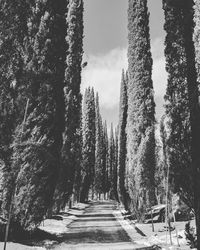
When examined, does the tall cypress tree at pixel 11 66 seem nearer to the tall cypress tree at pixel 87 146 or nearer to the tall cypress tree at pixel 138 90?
the tall cypress tree at pixel 138 90

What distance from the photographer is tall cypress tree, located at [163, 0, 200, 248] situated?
8.83 m

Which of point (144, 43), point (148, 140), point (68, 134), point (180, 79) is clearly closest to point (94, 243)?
point (180, 79)

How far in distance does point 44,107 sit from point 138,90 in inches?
402

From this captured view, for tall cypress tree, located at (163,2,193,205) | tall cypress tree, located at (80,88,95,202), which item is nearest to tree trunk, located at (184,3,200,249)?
tall cypress tree, located at (163,2,193,205)

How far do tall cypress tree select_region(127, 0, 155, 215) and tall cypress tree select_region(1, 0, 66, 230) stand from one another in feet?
25.0

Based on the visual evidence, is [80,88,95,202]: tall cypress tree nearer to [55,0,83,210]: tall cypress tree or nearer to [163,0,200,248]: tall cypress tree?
[55,0,83,210]: tall cypress tree

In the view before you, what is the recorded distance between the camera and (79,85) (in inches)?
1043

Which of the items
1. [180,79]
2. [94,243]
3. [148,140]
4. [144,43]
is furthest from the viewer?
[144,43]

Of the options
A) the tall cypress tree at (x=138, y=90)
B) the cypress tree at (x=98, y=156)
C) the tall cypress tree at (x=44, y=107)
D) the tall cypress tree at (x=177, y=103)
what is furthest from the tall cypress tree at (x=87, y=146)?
the tall cypress tree at (x=177, y=103)

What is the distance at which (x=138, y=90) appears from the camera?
22.9 metres

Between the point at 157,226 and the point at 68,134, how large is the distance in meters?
9.52

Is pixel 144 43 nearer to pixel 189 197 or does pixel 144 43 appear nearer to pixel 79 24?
pixel 79 24

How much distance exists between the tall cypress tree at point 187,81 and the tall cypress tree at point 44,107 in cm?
481

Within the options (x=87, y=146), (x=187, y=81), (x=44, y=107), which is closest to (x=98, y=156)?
(x=87, y=146)
